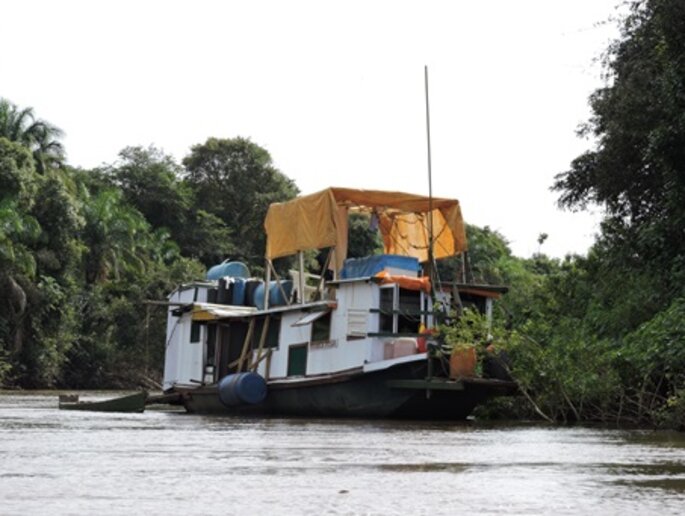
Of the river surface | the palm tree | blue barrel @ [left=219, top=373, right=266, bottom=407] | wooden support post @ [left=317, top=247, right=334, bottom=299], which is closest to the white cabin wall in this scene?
blue barrel @ [left=219, top=373, right=266, bottom=407]

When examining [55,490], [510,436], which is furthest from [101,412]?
[55,490]

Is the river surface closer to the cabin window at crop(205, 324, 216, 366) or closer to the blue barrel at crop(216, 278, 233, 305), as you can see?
the cabin window at crop(205, 324, 216, 366)

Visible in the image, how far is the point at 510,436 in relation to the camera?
14336 millimetres

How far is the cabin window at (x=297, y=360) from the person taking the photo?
71.0 feet

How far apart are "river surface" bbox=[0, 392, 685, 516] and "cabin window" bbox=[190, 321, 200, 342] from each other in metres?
10.5

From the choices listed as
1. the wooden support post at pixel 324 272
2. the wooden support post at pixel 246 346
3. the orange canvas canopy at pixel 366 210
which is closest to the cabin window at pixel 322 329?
the wooden support post at pixel 324 272

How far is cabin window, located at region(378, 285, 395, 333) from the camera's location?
66.2 ft

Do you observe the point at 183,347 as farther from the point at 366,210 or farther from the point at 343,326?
the point at 343,326

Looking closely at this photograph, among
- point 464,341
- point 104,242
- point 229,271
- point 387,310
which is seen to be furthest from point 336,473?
point 104,242

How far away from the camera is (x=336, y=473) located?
8227 millimetres

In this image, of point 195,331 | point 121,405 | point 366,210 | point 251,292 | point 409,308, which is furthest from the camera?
point 195,331

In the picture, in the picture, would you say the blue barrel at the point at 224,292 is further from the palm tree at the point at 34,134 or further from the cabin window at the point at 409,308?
the palm tree at the point at 34,134

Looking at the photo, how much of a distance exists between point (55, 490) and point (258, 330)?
53.9 feet

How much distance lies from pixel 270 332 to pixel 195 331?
287 centimetres
